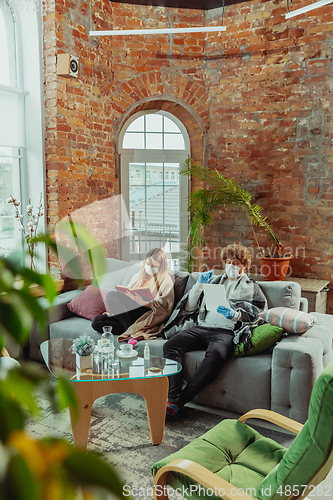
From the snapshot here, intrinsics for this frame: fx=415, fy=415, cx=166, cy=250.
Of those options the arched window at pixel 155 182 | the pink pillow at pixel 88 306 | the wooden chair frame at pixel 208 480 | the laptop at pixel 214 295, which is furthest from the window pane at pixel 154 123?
the wooden chair frame at pixel 208 480

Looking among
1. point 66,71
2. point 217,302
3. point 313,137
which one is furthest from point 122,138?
point 217,302

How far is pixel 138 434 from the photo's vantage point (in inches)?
109

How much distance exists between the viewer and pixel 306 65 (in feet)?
15.3

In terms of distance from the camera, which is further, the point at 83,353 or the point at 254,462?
the point at 83,353

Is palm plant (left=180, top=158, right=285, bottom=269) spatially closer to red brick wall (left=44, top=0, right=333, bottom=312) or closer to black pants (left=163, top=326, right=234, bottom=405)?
red brick wall (left=44, top=0, right=333, bottom=312)

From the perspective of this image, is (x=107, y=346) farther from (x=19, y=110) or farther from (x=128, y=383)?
(x=19, y=110)

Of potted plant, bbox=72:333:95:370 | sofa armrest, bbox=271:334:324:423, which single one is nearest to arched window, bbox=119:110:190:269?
potted plant, bbox=72:333:95:370

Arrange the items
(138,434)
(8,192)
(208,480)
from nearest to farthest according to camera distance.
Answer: (208,480)
(138,434)
(8,192)

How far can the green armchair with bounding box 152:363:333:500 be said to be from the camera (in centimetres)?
140

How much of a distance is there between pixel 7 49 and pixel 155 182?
2.25 meters

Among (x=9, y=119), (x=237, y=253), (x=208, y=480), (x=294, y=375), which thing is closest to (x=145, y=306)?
(x=237, y=253)

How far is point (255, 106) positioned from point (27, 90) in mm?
2612

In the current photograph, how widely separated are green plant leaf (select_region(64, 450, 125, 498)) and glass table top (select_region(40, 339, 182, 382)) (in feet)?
7.88

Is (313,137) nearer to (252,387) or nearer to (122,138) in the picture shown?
(122,138)
